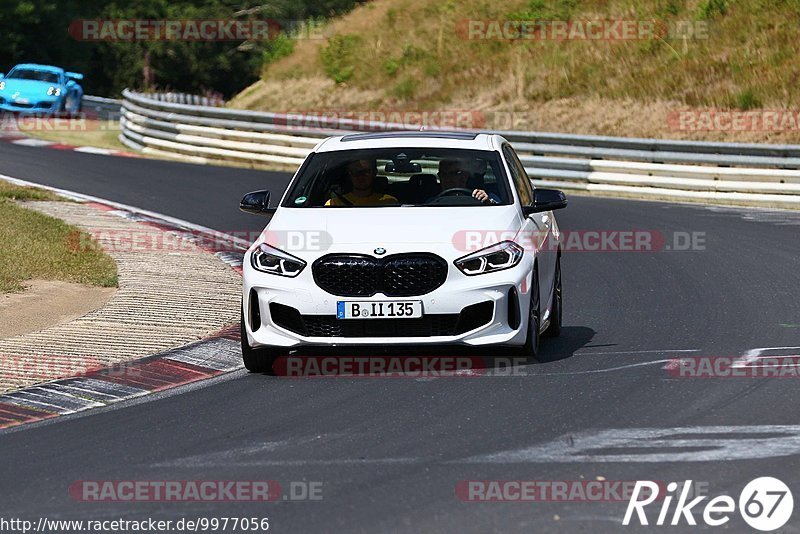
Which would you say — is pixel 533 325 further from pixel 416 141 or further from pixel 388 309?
pixel 416 141

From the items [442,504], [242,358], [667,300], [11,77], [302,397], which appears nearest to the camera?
[442,504]

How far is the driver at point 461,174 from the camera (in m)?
10.3

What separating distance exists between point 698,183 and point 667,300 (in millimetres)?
10377

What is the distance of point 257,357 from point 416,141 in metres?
2.21

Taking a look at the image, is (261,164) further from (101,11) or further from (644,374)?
(101,11)

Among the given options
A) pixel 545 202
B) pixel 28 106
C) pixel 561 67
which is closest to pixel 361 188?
pixel 545 202

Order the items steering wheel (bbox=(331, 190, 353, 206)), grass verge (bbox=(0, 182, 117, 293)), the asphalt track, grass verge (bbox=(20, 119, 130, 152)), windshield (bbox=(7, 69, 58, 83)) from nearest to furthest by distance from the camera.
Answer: the asphalt track < steering wheel (bbox=(331, 190, 353, 206)) < grass verge (bbox=(0, 182, 117, 293)) < grass verge (bbox=(20, 119, 130, 152)) < windshield (bbox=(7, 69, 58, 83))

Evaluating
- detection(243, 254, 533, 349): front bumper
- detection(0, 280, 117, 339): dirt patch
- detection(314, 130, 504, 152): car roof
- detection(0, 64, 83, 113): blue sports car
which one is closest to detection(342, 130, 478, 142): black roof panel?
detection(314, 130, 504, 152): car roof

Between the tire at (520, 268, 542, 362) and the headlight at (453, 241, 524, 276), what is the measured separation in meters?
0.23

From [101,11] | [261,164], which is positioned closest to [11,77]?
[261,164]

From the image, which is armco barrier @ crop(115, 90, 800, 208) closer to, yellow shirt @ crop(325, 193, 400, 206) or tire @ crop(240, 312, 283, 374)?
yellow shirt @ crop(325, 193, 400, 206)

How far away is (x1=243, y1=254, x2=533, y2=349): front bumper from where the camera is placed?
9242 mm

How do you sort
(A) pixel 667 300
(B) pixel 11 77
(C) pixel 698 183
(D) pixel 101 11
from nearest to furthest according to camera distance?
1. (A) pixel 667 300
2. (C) pixel 698 183
3. (B) pixel 11 77
4. (D) pixel 101 11

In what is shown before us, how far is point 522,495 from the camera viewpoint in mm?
6367
